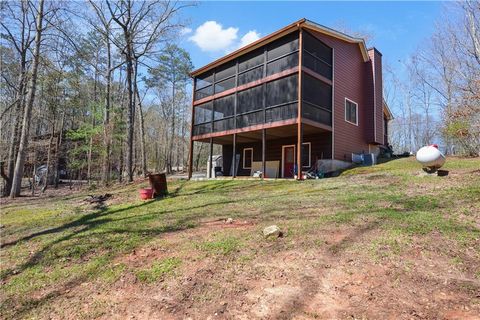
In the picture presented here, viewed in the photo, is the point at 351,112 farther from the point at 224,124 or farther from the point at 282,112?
the point at 224,124

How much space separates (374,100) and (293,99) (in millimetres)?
6453

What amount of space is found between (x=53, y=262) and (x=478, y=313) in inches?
224

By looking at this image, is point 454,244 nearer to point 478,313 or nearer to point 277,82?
point 478,313

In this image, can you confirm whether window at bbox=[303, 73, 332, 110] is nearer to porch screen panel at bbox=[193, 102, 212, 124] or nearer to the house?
the house

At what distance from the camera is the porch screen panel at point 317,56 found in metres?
13.5

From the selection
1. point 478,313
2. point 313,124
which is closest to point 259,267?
point 478,313

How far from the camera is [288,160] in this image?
1652cm

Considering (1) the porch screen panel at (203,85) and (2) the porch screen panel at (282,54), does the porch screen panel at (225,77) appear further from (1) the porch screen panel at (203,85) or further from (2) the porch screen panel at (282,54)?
(2) the porch screen panel at (282,54)

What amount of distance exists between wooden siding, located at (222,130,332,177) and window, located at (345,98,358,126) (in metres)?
2.09

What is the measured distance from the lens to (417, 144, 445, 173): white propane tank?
927cm

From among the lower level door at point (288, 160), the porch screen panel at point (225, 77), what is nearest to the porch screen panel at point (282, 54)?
the porch screen panel at point (225, 77)

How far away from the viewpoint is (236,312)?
9.82 ft

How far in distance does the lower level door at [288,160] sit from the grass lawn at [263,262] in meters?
8.67

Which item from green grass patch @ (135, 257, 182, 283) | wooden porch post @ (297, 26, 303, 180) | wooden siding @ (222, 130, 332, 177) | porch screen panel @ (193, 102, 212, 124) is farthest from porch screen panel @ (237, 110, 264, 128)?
green grass patch @ (135, 257, 182, 283)
